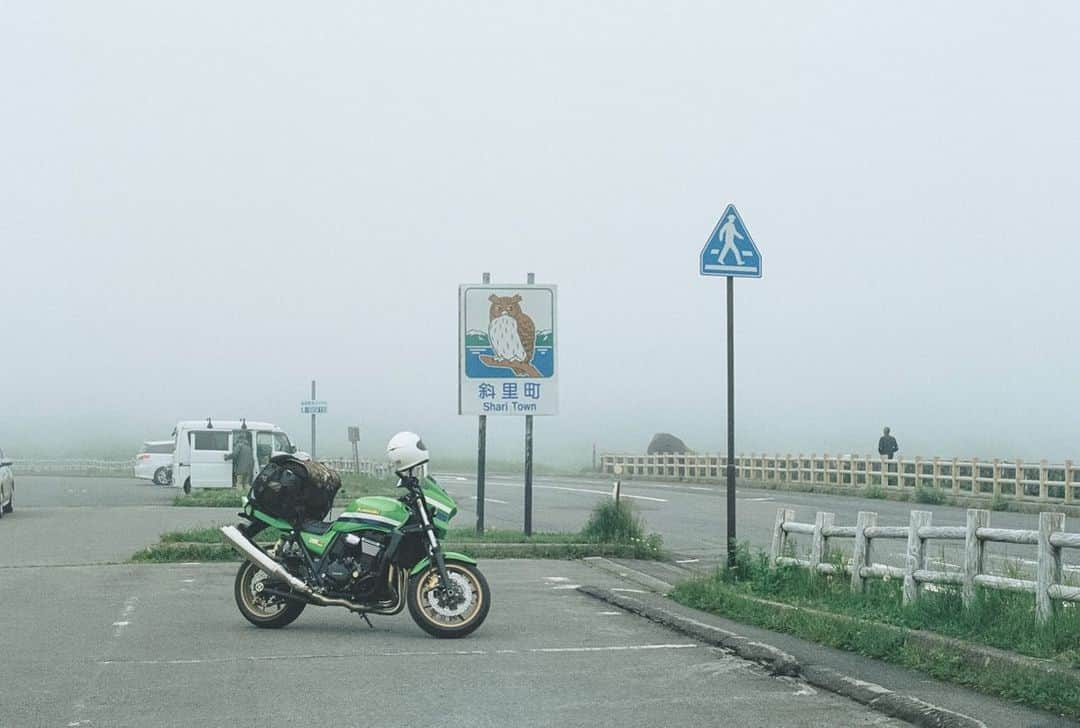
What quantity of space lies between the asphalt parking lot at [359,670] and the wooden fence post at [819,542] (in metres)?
1.97

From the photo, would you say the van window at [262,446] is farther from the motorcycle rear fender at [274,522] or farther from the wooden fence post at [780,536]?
the motorcycle rear fender at [274,522]

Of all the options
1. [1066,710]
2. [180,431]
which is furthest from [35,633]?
[180,431]

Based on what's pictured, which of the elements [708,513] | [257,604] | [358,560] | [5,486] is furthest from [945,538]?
[5,486]

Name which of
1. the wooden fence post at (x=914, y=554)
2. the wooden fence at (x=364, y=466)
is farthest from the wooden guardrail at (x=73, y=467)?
the wooden fence post at (x=914, y=554)

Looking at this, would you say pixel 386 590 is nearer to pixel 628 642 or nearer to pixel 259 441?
pixel 628 642

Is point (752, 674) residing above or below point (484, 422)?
below

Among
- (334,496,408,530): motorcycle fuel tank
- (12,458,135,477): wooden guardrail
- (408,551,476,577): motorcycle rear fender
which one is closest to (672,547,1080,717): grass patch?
(408,551,476,577): motorcycle rear fender

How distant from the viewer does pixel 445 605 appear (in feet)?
34.4

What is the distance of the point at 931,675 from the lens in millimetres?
8484

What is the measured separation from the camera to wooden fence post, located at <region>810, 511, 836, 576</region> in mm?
12789

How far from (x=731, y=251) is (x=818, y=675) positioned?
617 cm

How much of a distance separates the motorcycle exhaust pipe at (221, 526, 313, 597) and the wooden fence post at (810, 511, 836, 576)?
473cm

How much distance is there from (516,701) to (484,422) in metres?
13.6

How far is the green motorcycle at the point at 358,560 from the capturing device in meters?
10.5
